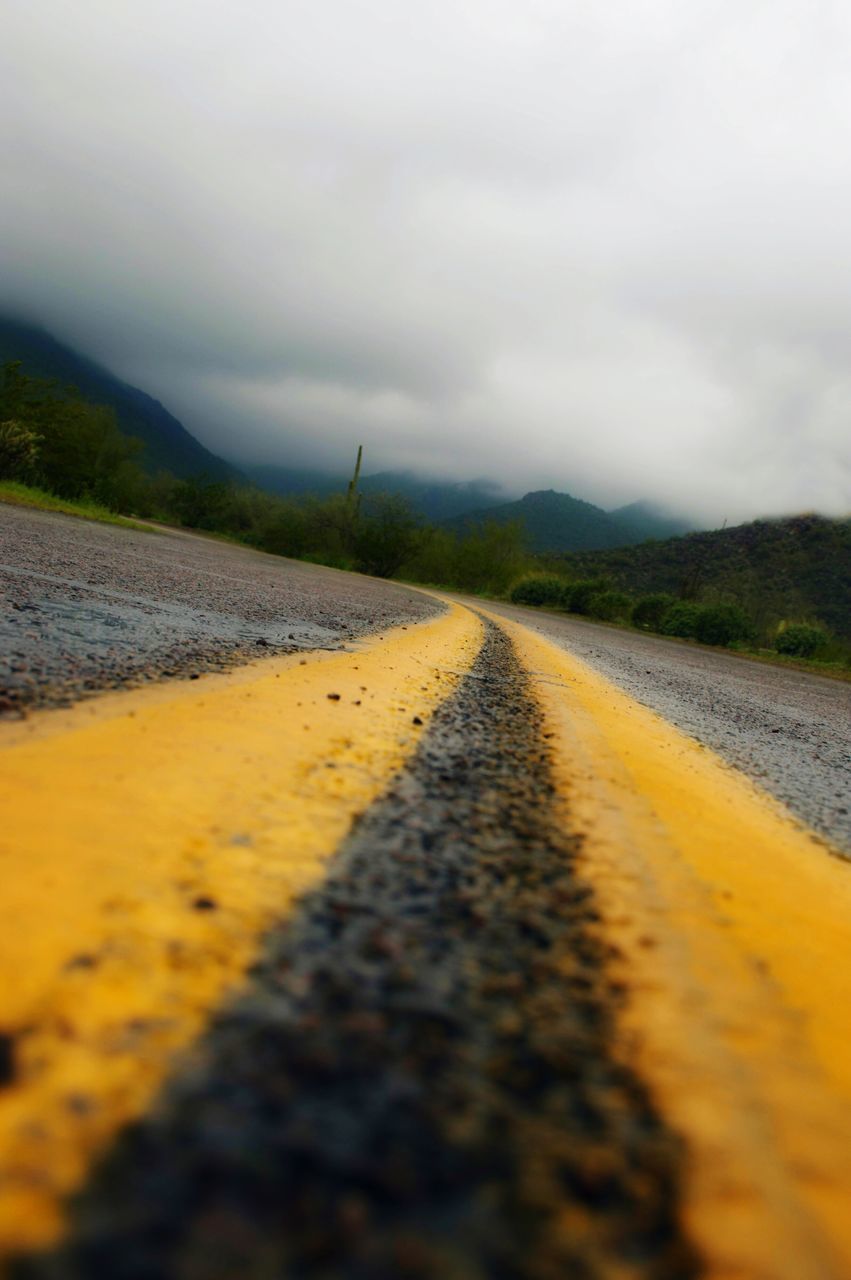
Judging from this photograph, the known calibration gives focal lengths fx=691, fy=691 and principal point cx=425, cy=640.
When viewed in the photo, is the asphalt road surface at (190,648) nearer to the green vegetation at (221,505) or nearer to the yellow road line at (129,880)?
the yellow road line at (129,880)

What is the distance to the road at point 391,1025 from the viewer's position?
0.30m

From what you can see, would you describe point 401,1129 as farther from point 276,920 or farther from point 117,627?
point 117,627

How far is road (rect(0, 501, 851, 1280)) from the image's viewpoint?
0.30 metres

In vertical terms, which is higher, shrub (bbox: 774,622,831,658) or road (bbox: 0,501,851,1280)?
shrub (bbox: 774,622,831,658)

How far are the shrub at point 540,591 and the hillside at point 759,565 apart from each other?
13.6m

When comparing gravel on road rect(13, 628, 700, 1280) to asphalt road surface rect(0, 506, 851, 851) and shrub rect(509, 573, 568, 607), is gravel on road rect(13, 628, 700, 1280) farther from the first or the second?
shrub rect(509, 573, 568, 607)

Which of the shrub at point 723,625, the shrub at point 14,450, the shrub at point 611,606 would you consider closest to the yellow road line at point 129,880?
the shrub at point 14,450

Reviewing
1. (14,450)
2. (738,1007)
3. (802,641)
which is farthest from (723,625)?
(738,1007)

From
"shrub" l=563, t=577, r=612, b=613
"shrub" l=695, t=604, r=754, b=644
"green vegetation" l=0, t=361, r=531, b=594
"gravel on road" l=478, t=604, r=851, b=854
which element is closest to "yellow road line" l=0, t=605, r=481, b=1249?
"gravel on road" l=478, t=604, r=851, b=854

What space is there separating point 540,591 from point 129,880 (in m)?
27.3

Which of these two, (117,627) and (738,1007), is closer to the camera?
(738,1007)

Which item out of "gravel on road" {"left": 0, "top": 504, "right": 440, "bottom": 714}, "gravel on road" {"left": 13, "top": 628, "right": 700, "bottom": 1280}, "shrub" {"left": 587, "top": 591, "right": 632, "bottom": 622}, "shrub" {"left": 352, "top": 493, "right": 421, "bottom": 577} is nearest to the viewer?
"gravel on road" {"left": 13, "top": 628, "right": 700, "bottom": 1280}

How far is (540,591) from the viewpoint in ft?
89.8

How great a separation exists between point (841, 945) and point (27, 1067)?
2.44 ft
